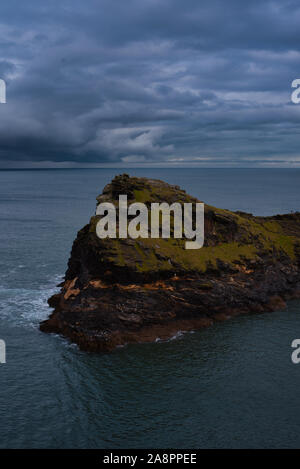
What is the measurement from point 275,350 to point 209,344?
8255mm

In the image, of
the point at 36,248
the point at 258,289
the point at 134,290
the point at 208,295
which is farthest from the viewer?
the point at 36,248

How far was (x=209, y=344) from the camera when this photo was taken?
5269 cm

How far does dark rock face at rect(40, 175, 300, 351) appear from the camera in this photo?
54281mm

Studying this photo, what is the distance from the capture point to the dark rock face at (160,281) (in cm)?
5428

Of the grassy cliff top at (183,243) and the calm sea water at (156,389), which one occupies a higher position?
the grassy cliff top at (183,243)

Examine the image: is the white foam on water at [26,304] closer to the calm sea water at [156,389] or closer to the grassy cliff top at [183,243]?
the calm sea water at [156,389]

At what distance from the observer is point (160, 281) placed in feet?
192

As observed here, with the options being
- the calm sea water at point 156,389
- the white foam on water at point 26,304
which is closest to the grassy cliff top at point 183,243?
the white foam on water at point 26,304

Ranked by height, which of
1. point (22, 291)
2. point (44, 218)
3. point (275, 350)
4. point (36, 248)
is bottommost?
point (275, 350)

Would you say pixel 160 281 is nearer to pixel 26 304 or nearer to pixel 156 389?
pixel 156 389


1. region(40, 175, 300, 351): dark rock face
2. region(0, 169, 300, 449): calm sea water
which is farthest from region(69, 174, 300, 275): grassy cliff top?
region(0, 169, 300, 449): calm sea water

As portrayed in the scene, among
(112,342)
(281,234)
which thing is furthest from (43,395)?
(281,234)
